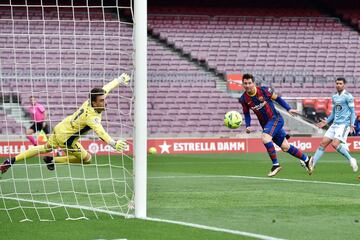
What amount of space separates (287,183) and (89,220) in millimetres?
6143

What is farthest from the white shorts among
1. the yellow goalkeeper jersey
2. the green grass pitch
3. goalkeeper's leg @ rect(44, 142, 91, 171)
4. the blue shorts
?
the yellow goalkeeper jersey

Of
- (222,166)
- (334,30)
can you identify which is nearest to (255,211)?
(222,166)

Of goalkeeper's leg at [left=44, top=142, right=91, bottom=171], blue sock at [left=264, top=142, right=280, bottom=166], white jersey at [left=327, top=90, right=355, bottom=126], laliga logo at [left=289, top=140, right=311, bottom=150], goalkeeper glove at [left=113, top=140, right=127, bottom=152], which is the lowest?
laliga logo at [left=289, top=140, right=311, bottom=150]

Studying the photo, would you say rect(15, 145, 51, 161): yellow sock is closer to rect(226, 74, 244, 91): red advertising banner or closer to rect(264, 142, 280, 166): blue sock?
rect(264, 142, 280, 166): blue sock

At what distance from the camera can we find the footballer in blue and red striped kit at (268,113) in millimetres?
16922

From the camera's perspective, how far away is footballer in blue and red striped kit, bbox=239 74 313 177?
1692 centimetres

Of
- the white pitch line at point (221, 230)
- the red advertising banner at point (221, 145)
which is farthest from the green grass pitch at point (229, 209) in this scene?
the red advertising banner at point (221, 145)

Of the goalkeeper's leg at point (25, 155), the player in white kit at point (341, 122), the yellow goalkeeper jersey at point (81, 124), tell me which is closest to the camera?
the yellow goalkeeper jersey at point (81, 124)

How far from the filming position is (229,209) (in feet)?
36.4

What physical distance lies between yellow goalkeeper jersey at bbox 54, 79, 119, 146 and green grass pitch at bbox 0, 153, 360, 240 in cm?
101

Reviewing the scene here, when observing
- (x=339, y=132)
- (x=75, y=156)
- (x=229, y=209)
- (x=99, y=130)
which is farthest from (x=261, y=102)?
(x=229, y=209)

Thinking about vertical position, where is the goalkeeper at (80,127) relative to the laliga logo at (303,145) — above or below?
above

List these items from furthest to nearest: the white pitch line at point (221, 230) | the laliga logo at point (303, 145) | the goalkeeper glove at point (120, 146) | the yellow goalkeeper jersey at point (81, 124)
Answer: the laliga logo at point (303, 145) < the yellow goalkeeper jersey at point (81, 124) < the goalkeeper glove at point (120, 146) < the white pitch line at point (221, 230)

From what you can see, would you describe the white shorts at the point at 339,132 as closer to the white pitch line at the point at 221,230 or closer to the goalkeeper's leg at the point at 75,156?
the goalkeeper's leg at the point at 75,156
